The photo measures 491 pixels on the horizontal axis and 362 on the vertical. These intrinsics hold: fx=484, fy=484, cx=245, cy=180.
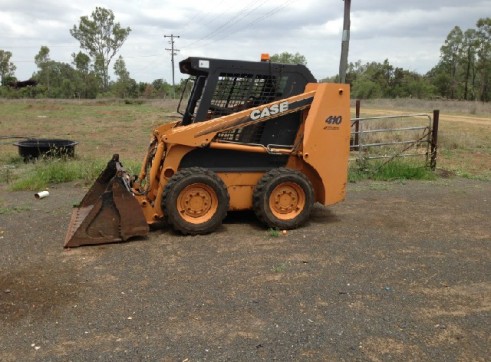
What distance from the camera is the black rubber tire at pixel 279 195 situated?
6.00 metres

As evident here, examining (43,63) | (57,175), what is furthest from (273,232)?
(43,63)

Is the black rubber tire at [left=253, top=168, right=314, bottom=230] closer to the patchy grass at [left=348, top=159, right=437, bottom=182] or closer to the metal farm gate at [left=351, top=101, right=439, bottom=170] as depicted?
the patchy grass at [left=348, top=159, right=437, bottom=182]

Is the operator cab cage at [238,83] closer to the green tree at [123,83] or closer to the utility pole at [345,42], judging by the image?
the utility pole at [345,42]

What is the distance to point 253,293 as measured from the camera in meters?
4.27

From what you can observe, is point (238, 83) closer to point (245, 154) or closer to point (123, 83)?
point (245, 154)

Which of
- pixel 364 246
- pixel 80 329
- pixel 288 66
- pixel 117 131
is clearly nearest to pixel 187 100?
pixel 288 66

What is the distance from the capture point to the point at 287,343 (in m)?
3.45

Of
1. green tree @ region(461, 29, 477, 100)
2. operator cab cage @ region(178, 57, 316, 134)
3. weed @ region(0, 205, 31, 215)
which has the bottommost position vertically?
weed @ region(0, 205, 31, 215)

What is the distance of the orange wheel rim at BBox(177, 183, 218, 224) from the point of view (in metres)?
5.78

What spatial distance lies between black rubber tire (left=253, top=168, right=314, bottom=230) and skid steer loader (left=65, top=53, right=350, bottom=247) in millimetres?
13

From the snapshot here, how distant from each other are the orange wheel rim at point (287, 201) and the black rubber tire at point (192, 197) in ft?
2.11

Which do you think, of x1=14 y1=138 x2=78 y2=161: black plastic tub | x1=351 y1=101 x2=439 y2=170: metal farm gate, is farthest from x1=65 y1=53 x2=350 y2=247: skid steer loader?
x1=14 y1=138 x2=78 y2=161: black plastic tub

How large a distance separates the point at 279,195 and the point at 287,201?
137 mm

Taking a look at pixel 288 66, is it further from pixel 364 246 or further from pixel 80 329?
pixel 80 329
